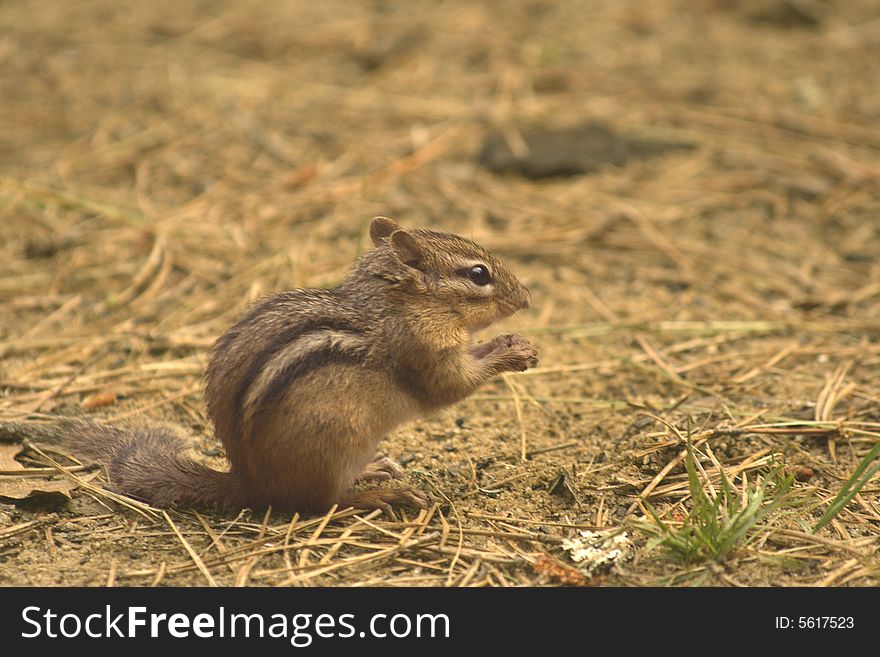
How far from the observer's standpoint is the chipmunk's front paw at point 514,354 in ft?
12.3

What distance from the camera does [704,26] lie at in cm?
852

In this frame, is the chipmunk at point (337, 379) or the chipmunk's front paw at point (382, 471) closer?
the chipmunk at point (337, 379)

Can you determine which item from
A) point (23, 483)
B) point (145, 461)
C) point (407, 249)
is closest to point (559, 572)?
point (407, 249)

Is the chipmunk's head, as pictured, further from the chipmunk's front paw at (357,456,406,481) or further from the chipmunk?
the chipmunk's front paw at (357,456,406,481)

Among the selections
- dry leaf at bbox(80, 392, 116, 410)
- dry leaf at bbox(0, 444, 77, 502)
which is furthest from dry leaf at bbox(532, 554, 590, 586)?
dry leaf at bbox(80, 392, 116, 410)

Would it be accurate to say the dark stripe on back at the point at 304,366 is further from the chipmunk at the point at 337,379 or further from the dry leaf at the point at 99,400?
the dry leaf at the point at 99,400

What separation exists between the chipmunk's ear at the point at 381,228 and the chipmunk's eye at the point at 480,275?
0.34 metres

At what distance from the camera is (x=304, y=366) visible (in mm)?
3266

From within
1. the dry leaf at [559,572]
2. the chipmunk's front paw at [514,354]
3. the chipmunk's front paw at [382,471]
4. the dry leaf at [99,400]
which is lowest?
the dry leaf at [559,572]

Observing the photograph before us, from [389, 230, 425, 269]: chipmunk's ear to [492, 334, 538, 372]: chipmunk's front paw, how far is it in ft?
1.36

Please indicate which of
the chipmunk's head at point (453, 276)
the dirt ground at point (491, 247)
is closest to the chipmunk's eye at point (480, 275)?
the chipmunk's head at point (453, 276)

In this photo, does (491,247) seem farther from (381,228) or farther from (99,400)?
(99,400)

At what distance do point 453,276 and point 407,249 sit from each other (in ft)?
0.62

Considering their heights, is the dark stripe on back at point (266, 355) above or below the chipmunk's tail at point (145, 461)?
above
